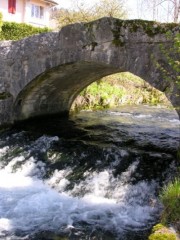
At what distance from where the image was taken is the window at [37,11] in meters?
31.3

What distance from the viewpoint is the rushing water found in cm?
604

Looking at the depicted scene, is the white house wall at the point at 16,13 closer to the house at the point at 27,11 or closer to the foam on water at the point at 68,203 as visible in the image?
the house at the point at 27,11

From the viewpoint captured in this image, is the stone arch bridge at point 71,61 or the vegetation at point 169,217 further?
the stone arch bridge at point 71,61

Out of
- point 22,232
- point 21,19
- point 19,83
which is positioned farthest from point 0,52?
point 21,19

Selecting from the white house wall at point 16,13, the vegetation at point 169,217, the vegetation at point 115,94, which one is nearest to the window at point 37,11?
the white house wall at point 16,13

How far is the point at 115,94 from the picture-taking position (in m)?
17.9

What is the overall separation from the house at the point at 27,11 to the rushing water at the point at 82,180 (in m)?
20.0

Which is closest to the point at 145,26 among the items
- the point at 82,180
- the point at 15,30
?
the point at 82,180

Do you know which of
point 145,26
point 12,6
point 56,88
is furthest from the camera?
point 12,6

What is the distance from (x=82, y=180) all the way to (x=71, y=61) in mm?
3411

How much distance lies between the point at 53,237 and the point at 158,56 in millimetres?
4535

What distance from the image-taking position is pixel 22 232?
577 cm

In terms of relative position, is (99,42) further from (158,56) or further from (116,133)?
(116,133)

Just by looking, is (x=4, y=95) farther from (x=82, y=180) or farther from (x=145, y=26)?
(x=145, y=26)
